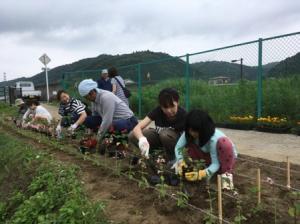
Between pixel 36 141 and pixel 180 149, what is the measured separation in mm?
3714

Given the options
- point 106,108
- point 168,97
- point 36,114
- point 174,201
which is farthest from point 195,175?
point 36,114

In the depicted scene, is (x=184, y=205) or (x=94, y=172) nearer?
(x=184, y=205)

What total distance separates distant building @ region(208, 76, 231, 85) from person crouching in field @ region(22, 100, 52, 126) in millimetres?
3674

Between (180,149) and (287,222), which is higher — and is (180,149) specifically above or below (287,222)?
above

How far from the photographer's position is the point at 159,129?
13.7 feet

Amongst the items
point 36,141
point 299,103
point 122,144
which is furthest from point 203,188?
point 299,103

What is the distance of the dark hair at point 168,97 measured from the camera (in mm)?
3697

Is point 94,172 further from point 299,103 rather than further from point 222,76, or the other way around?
point 222,76

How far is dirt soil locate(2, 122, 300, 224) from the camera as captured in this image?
266 cm

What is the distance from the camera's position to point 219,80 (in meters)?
9.21

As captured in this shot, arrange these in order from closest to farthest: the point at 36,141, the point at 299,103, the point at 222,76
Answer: the point at 36,141 → the point at 299,103 → the point at 222,76

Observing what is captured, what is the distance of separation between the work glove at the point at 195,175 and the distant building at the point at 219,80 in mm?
5946

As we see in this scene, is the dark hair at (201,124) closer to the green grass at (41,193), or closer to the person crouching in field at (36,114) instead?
the green grass at (41,193)

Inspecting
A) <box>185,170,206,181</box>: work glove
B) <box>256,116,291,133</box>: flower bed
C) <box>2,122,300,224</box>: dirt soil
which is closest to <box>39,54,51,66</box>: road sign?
<box>256,116,291,133</box>: flower bed
